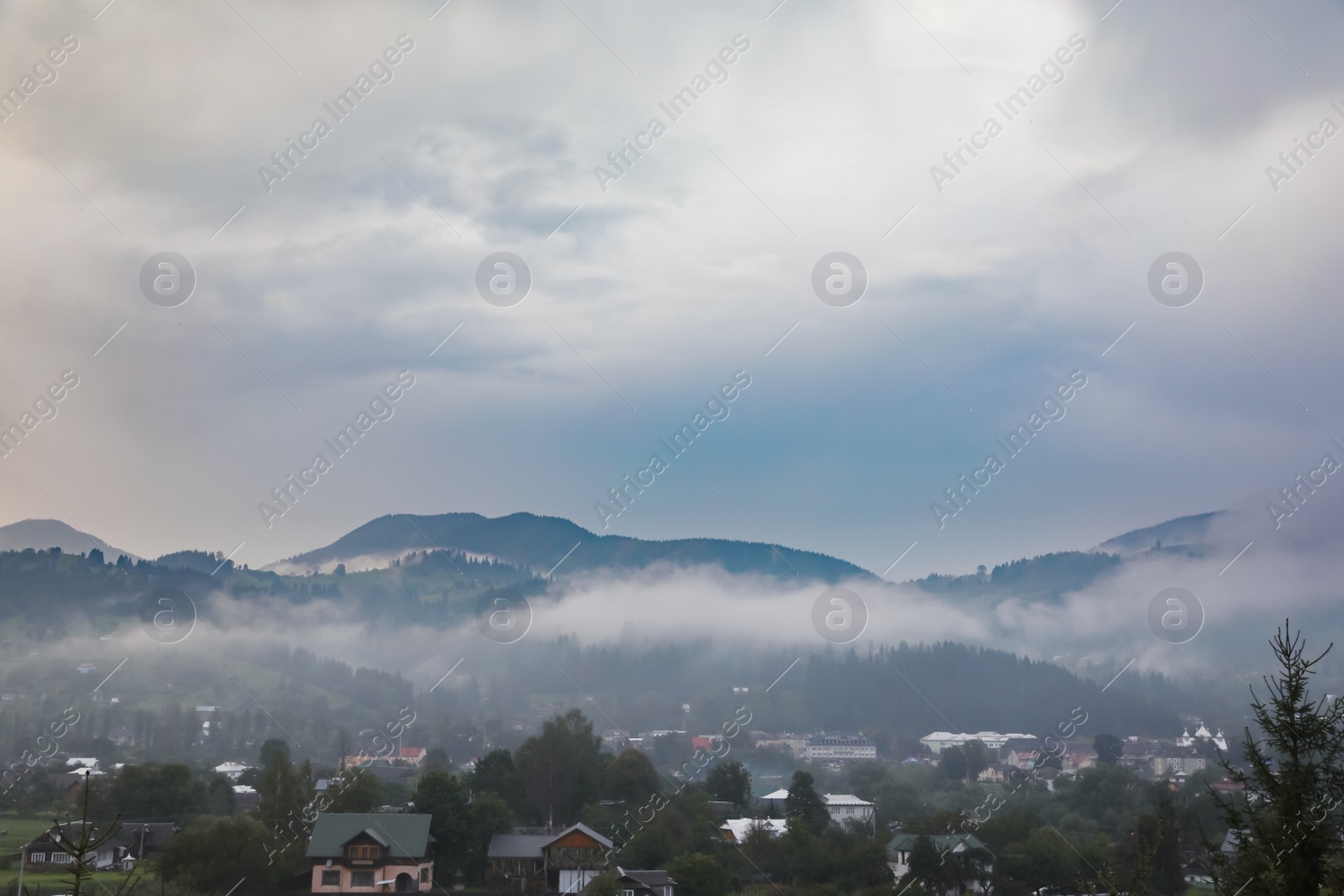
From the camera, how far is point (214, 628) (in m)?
156

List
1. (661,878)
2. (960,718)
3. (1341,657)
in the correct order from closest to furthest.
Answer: (661,878)
(960,718)
(1341,657)

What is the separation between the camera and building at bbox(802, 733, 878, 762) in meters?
106

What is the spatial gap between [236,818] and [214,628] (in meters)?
123

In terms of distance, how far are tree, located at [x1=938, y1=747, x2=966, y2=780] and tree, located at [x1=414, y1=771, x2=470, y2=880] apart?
45.2 meters

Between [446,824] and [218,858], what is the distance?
32.2ft

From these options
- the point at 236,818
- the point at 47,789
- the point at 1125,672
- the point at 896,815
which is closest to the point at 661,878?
the point at 236,818

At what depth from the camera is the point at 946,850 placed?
41969 millimetres

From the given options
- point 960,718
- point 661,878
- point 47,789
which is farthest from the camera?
point 960,718

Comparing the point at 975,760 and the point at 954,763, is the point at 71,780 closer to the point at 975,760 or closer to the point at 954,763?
the point at 954,763

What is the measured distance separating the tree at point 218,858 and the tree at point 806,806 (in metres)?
24.2

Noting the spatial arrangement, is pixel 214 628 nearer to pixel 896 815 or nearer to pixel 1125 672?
pixel 896 815

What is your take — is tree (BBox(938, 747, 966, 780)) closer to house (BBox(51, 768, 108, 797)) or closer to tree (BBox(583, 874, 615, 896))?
tree (BBox(583, 874, 615, 896))

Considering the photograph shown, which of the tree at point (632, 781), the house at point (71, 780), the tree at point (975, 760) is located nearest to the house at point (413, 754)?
the house at point (71, 780)

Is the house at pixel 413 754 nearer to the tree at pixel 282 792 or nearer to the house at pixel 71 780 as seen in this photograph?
the house at pixel 71 780
